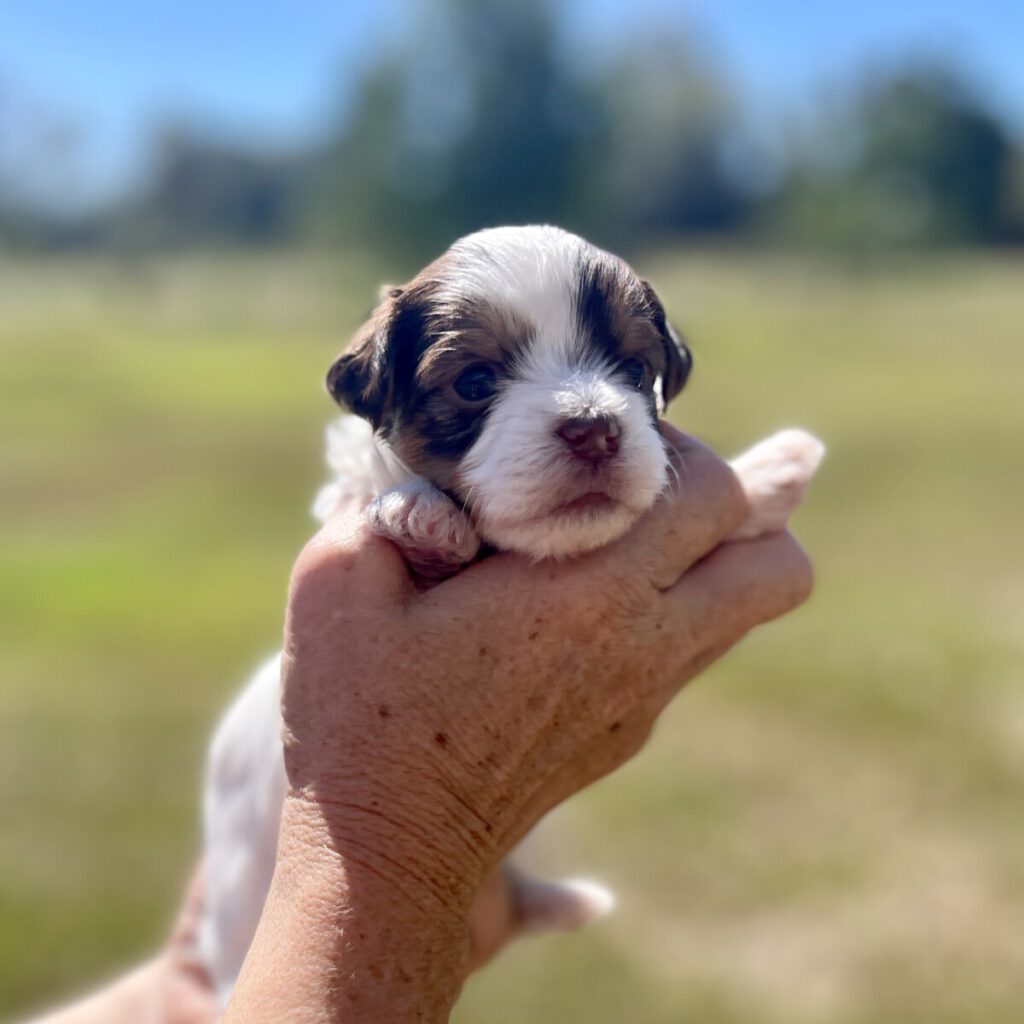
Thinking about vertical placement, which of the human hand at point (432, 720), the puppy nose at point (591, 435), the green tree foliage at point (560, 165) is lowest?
the human hand at point (432, 720)

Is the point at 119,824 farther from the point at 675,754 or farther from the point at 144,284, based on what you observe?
the point at 144,284

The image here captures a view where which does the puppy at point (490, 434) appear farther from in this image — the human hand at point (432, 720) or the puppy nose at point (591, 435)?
the human hand at point (432, 720)

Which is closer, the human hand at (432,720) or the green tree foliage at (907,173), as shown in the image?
the human hand at (432,720)

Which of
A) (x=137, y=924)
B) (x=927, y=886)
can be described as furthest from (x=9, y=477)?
(x=927, y=886)

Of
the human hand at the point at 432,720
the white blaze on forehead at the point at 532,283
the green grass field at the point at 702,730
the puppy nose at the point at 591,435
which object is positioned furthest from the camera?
the green grass field at the point at 702,730

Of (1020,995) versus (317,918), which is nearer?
(317,918)

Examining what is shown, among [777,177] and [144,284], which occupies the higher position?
[777,177]

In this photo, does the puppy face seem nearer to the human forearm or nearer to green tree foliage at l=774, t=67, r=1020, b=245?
the human forearm

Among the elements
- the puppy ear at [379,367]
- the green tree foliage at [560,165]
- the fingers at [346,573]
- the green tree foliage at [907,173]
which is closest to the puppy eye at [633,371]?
the puppy ear at [379,367]
